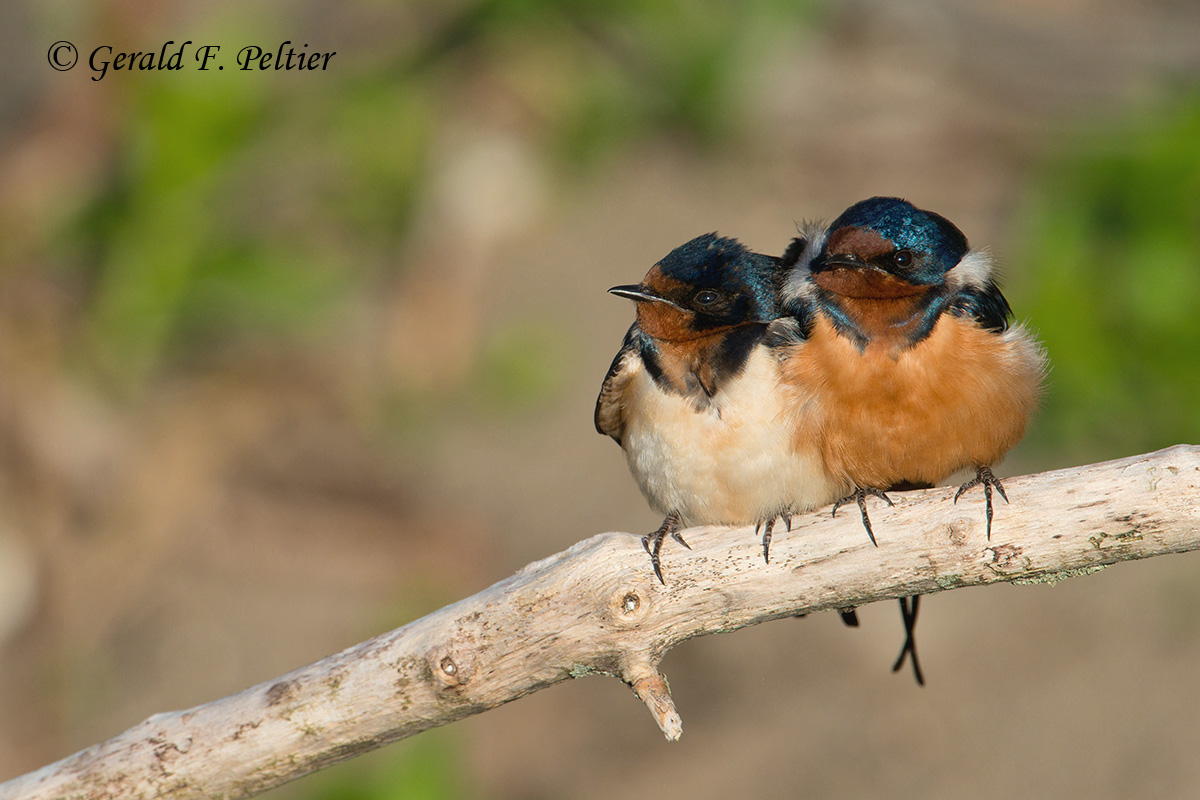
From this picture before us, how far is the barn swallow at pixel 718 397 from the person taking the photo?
219cm

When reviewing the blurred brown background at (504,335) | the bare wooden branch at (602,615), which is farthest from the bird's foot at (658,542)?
the blurred brown background at (504,335)

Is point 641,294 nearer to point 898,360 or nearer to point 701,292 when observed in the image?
point 701,292

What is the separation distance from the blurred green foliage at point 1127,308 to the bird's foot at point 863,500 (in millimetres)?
2417

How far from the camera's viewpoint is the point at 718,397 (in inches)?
88.0

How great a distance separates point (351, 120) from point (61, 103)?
1.21m

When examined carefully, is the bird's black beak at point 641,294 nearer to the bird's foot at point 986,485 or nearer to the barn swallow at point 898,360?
the barn swallow at point 898,360

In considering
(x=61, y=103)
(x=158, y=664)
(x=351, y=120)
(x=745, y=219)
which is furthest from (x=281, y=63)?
(x=158, y=664)

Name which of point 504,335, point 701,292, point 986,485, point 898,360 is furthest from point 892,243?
point 504,335

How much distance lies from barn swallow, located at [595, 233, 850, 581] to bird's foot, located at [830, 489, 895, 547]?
0.23 feet

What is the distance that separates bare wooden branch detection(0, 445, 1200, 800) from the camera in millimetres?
1834

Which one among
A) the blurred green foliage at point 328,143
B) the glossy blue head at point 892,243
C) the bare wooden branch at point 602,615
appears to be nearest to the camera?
the bare wooden branch at point 602,615

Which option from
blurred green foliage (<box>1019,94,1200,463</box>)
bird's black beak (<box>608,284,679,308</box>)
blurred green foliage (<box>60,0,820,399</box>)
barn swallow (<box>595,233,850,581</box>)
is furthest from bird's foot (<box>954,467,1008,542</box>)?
A: blurred green foliage (<box>60,0,820,399</box>)

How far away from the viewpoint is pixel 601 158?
19.9ft

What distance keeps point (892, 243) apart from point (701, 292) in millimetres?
352
